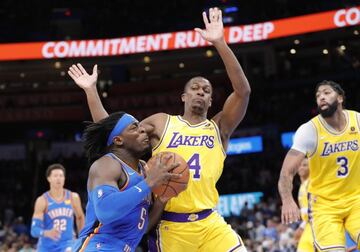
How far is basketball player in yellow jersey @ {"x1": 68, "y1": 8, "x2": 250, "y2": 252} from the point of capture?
5.26 metres

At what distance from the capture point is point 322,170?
636 centimetres

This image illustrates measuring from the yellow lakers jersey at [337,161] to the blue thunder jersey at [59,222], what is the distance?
4.49m

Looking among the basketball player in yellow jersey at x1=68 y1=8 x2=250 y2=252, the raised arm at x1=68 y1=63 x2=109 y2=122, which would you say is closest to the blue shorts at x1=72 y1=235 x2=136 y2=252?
the basketball player in yellow jersey at x1=68 y1=8 x2=250 y2=252

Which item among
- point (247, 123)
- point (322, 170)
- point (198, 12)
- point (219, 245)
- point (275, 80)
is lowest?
point (219, 245)

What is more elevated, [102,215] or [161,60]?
[161,60]

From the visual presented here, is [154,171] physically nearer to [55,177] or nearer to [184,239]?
[184,239]

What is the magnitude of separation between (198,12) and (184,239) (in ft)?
69.7

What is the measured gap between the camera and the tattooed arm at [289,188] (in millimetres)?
5762

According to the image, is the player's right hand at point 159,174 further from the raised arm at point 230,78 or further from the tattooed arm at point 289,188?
the tattooed arm at point 289,188

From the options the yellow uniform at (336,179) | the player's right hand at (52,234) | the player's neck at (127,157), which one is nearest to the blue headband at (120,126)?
the player's neck at (127,157)

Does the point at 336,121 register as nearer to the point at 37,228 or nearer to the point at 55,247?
the point at 37,228

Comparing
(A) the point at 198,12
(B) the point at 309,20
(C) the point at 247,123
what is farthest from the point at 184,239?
(A) the point at 198,12

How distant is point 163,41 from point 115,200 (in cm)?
1724

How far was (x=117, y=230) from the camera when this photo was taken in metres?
4.53
